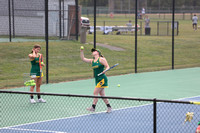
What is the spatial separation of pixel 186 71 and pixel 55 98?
30.5 feet

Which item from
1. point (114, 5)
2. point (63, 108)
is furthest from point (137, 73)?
point (114, 5)

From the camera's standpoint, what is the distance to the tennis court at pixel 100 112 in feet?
31.9

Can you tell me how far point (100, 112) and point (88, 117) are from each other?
25.4 inches

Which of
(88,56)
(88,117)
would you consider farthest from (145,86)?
(88,56)

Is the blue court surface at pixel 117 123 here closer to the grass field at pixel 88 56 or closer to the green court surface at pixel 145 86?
the green court surface at pixel 145 86

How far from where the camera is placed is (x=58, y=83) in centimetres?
1648

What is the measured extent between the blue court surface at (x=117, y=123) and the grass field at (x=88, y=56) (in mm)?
5962

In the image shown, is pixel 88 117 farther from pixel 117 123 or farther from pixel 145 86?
pixel 145 86

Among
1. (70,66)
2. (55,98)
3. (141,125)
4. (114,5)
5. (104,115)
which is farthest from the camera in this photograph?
(114,5)

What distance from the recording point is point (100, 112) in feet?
37.2

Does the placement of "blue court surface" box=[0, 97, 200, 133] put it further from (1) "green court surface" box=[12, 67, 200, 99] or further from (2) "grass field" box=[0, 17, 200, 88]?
(2) "grass field" box=[0, 17, 200, 88]

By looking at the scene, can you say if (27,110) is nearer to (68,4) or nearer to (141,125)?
(141,125)

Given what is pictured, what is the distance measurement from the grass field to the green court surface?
1.26m

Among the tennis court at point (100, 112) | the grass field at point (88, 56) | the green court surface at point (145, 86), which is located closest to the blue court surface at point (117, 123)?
the tennis court at point (100, 112)
